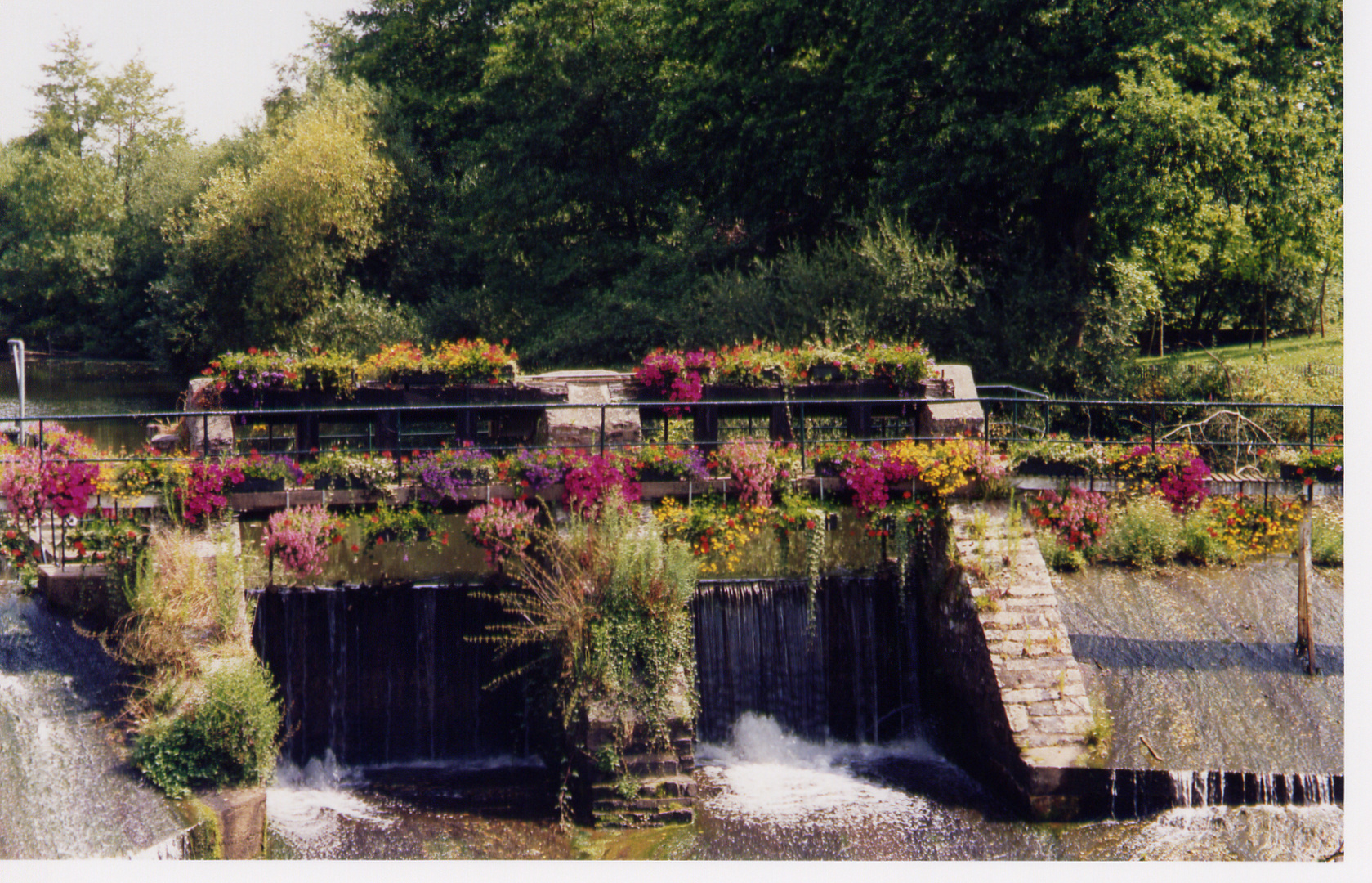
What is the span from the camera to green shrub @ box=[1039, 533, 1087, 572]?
520 inches

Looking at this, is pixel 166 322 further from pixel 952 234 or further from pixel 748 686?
pixel 748 686

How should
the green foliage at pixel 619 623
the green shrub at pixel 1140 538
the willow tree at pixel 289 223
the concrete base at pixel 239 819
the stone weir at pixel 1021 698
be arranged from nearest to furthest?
the concrete base at pixel 239 819
the stone weir at pixel 1021 698
the green foliage at pixel 619 623
the green shrub at pixel 1140 538
the willow tree at pixel 289 223

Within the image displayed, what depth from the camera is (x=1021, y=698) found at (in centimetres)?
1048

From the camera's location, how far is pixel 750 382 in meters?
13.1

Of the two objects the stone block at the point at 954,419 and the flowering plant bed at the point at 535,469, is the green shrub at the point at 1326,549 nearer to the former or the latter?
the stone block at the point at 954,419

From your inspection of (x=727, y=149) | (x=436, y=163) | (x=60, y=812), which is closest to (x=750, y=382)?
(x=60, y=812)

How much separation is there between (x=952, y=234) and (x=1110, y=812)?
12849 millimetres

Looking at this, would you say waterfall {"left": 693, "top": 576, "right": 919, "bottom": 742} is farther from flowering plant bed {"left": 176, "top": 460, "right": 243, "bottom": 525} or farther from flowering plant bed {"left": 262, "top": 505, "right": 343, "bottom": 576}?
flowering plant bed {"left": 176, "top": 460, "right": 243, "bottom": 525}

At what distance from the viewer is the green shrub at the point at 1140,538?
13.5m

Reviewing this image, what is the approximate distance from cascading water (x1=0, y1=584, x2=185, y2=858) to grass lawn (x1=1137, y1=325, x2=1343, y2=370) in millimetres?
17847

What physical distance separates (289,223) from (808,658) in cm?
1753

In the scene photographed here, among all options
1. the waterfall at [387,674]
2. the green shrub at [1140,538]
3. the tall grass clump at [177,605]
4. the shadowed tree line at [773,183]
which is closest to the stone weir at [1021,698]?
the green shrub at [1140,538]

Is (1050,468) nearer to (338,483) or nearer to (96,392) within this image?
(338,483)

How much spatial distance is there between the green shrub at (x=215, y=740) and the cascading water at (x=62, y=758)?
0.69 feet
